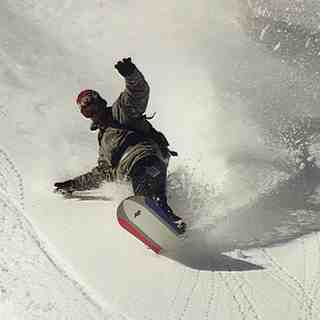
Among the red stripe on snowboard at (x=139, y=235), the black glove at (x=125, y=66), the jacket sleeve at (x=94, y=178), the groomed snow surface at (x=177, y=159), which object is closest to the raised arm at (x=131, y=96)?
the black glove at (x=125, y=66)

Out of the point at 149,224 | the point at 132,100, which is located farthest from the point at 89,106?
the point at 149,224

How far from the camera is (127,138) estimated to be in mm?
6211

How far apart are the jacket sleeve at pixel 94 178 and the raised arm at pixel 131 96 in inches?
19.5

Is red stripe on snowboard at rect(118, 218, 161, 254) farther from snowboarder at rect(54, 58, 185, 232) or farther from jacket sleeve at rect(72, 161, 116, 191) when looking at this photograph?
jacket sleeve at rect(72, 161, 116, 191)

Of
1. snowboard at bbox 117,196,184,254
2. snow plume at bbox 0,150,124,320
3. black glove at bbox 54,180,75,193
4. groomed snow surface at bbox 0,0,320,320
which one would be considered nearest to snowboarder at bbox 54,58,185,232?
snowboard at bbox 117,196,184,254

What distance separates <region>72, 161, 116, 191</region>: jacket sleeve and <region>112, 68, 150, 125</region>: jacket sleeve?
0.50 metres

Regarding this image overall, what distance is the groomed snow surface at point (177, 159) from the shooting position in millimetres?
5473

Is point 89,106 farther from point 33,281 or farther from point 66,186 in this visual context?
point 33,281

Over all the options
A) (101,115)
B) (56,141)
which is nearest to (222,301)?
(101,115)

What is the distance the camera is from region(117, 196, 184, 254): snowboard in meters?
5.75

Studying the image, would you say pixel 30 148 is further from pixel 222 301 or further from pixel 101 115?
pixel 222 301

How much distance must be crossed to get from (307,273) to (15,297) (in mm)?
2382

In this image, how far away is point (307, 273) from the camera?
568 cm

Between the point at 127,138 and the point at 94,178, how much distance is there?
0.60 m
